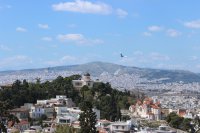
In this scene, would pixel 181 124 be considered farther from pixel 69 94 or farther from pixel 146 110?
pixel 69 94

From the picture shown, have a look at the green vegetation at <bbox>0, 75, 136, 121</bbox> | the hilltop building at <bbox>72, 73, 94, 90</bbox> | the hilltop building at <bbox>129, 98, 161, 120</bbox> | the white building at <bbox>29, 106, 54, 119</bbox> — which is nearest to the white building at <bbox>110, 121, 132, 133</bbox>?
the green vegetation at <bbox>0, 75, 136, 121</bbox>

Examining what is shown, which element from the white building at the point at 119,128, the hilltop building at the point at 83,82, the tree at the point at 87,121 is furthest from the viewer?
the hilltop building at the point at 83,82

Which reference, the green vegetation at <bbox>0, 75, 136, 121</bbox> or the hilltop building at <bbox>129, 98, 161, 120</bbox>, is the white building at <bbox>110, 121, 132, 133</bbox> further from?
the hilltop building at <bbox>129, 98, 161, 120</bbox>

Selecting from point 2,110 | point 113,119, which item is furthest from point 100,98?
point 2,110

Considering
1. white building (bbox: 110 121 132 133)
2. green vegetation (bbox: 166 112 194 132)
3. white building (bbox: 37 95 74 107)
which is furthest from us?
green vegetation (bbox: 166 112 194 132)

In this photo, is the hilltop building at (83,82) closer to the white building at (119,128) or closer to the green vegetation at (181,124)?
the green vegetation at (181,124)

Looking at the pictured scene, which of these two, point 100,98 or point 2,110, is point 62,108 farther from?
point 2,110

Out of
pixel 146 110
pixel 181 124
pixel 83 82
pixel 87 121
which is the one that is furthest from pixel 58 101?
pixel 87 121

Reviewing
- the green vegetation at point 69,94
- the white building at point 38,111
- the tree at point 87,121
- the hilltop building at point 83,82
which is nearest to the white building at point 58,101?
the green vegetation at point 69,94
